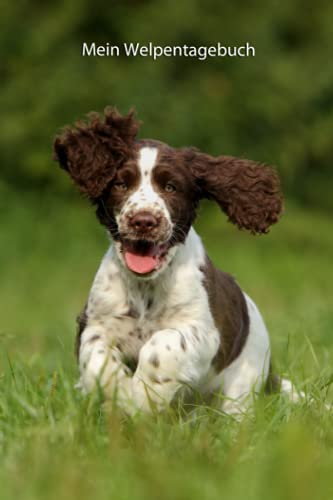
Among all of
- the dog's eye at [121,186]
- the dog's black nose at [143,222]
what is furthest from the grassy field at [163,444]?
the dog's eye at [121,186]

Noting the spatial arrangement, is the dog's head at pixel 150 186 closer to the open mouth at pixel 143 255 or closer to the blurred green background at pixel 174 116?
the open mouth at pixel 143 255

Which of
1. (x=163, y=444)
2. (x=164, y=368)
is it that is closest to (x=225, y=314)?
(x=164, y=368)

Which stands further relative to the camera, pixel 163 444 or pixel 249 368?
pixel 249 368

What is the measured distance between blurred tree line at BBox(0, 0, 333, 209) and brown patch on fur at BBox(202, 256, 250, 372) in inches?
401

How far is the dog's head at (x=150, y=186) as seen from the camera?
4.16 meters

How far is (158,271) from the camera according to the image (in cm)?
421

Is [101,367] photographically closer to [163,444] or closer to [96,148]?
[163,444]

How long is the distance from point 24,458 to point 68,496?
17.1 inches

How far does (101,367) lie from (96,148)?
949 millimetres

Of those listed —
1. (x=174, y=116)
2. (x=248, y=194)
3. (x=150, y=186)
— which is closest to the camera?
(x=150, y=186)

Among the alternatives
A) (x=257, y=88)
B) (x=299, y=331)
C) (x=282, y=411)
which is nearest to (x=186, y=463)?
(x=282, y=411)

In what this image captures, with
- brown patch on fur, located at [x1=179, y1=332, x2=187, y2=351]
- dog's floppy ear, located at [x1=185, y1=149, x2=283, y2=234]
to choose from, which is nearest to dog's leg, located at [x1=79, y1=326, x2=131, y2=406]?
brown patch on fur, located at [x1=179, y1=332, x2=187, y2=351]

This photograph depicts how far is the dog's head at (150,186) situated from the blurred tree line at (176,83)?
33.4ft

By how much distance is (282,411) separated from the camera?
3.80 meters
